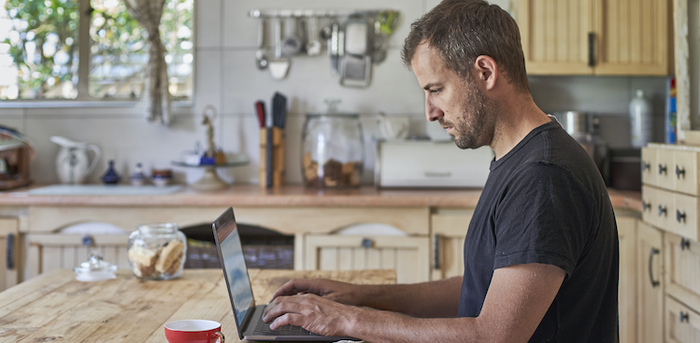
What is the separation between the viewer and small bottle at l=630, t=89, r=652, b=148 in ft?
9.49

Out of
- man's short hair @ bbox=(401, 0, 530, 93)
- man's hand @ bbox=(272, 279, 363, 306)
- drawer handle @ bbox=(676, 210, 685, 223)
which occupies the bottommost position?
man's hand @ bbox=(272, 279, 363, 306)

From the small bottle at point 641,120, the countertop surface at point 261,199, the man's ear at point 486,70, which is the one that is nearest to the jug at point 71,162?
the countertop surface at point 261,199

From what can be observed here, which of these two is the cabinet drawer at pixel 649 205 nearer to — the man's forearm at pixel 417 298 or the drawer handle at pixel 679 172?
the drawer handle at pixel 679 172

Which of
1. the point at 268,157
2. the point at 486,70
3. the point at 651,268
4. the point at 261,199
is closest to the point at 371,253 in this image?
the point at 261,199

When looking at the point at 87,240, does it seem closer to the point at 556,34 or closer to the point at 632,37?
the point at 556,34

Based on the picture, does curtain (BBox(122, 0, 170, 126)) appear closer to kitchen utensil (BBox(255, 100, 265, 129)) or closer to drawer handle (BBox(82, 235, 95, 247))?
kitchen utensil (BBox(255, 100, 265, 129))

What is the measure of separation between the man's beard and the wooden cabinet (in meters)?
1.75

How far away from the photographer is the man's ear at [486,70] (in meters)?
1.01

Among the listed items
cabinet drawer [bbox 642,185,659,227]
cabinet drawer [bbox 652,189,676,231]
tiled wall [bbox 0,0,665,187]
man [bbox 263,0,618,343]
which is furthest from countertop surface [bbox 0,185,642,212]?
man [bbox 263,0,618,343]

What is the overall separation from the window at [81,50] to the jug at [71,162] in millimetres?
316

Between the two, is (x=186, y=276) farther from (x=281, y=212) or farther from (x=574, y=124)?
(x=574, y=124)

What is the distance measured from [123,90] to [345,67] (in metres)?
1.21

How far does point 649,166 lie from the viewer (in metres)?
2.09

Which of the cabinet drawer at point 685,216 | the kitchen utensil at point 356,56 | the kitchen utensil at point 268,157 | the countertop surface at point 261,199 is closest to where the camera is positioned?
the cabinet drawer at point 685,216
